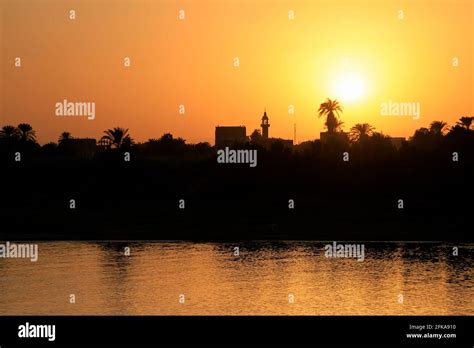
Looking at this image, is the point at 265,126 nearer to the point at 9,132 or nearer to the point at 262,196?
the point at 9,132

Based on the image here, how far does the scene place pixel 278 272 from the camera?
59.9m

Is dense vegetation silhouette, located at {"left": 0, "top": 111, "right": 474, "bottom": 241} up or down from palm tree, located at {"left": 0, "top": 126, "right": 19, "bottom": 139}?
down

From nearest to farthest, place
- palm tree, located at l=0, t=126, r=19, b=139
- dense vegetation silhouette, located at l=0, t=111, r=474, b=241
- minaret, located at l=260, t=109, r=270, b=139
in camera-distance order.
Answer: dense vegetation silhouette, located at l=0, t=111, r=474, b=241 < palm tree, located at l=0, t=126, r=19, b=139 < minaret, located at l=260, t=109, r=270, b=139

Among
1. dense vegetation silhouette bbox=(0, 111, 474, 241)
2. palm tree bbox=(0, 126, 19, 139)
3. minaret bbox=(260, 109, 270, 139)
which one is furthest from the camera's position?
minaret bbox=(260, 109, 270, 139)

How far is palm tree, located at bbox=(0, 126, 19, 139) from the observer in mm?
150125

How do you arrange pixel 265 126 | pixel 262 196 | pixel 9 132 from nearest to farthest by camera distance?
pixel 262 196, pixel 9 132, pixel 265 126

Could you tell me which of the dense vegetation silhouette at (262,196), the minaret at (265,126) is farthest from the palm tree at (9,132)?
the minaret at (265,126)

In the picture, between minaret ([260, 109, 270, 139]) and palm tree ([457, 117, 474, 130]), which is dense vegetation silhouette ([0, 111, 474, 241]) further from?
minaret ([260, 109, 270, 139])

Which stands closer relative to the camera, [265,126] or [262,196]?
[262,196]

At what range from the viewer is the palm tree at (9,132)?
150 m

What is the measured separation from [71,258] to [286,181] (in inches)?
1526

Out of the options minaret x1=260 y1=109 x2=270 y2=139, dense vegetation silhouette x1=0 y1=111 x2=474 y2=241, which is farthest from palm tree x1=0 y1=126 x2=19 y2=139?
minaret x1=260 y1=109 x2=270 y2=139

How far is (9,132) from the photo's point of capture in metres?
151
